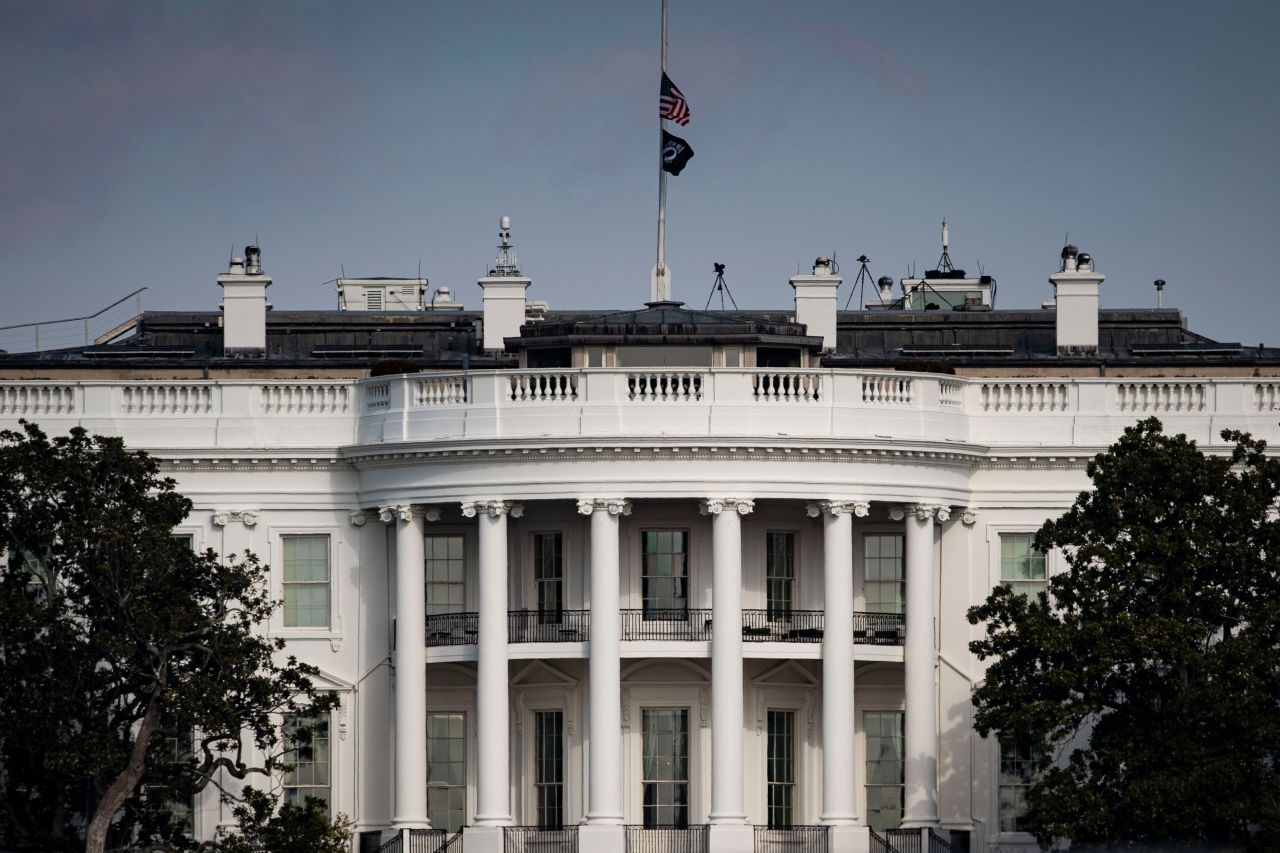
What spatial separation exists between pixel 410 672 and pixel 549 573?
12.8 ft

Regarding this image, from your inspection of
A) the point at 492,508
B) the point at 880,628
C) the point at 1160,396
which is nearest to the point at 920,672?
the point at 880,628

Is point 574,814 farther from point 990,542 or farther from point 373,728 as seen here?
point 990,542

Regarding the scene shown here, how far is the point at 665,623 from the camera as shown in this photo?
69.7m

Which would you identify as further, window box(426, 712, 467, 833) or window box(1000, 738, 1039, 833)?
window box(426, 712, 467, 833)

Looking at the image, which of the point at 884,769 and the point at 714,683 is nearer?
the point at 714,683

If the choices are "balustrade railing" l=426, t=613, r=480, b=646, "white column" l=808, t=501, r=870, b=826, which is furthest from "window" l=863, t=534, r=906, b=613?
"balustrade railing" l=426, t=613, r=480, b=646

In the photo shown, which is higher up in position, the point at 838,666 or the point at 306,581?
the point at 306,581

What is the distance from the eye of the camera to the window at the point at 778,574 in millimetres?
70562

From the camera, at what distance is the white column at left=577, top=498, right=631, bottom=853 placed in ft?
220

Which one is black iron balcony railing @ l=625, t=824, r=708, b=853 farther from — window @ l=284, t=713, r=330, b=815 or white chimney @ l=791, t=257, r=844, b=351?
white chimney @ l=791, t=257, r=844, b=351

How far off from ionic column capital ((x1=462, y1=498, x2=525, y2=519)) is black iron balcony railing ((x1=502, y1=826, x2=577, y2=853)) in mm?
6451

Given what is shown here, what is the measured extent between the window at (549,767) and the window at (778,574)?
5.14 m

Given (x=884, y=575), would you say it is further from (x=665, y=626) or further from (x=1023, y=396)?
(x=665, y=626)

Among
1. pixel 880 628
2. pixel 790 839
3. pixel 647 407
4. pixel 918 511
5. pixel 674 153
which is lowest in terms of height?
pixel 790 839
